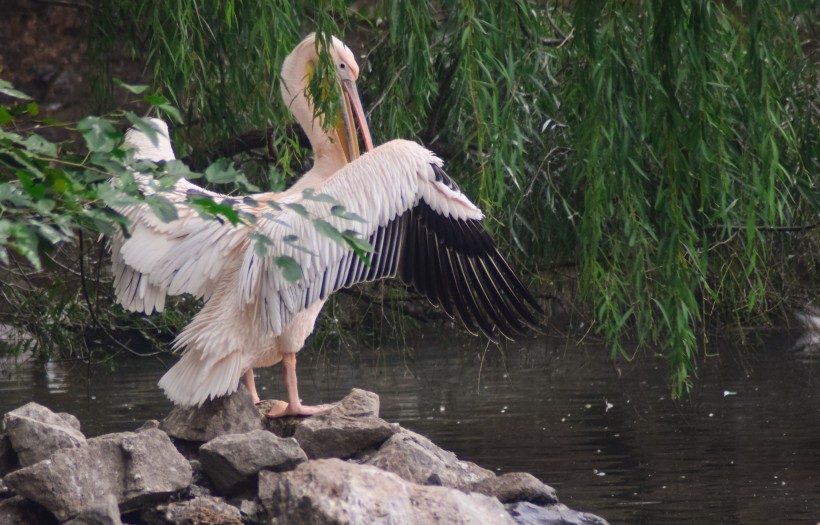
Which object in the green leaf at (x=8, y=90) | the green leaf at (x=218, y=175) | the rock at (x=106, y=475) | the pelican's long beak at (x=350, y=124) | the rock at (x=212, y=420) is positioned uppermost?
the pelican's long beak at (x=350, y=124)

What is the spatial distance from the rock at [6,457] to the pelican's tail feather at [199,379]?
1.79 ft

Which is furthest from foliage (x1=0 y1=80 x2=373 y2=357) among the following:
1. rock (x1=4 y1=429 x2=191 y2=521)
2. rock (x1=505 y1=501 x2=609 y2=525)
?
rock (x1=505 y1=501 x2=609 y2=525)

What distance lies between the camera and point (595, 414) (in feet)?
21.1

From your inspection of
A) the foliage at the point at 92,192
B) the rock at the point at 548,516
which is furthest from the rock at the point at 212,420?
the foliage at the point at 92,192

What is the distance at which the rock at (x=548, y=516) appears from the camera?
12.8 ft

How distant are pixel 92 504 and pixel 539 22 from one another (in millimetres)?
3118

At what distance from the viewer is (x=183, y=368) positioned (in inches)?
174

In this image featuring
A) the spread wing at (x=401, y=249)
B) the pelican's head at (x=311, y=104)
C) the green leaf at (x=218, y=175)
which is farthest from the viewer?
the pelican's head at (x=311, y=104)

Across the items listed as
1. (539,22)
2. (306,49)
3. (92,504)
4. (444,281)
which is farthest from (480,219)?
(92,504)

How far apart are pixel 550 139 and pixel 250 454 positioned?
243 centimetres

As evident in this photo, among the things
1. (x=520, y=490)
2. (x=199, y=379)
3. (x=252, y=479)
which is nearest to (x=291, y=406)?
(x=199, y=379)

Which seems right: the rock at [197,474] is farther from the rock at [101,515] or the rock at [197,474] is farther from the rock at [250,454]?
the rock at [101,515]

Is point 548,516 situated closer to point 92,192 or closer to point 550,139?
point 92,192

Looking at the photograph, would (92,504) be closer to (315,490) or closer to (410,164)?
(315,490)
